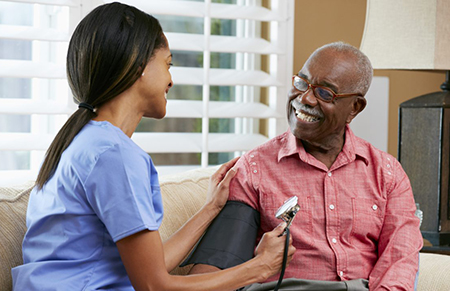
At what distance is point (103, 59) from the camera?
122cm

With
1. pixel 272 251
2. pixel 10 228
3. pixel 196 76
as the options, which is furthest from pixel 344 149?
pixel 10 228

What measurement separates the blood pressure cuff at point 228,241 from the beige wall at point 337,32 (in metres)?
1.19

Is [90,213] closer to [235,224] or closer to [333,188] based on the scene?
[235,224]

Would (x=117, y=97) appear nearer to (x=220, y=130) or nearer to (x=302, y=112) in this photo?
(x=302, y=112)

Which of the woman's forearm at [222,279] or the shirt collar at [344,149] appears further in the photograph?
the shirt collar at [344,149]

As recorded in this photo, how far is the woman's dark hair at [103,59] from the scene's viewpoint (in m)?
1.23

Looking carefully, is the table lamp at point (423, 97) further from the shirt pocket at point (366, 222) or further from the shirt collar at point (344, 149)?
the shirt pocket at point (366, 222)

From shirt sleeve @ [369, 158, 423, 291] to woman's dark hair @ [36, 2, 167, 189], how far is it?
0.89 meters

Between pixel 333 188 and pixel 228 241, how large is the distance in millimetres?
353

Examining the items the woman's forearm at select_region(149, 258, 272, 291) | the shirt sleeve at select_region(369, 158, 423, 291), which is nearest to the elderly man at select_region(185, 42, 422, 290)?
the shirt sleeve at select_region(369, 158, 423, 291)

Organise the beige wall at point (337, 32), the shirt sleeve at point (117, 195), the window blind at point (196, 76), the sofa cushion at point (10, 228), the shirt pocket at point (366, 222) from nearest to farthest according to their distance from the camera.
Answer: the shirt sleeve at point (117, 195) < the sofa cushion at point (10, 228) < the shirt pocket at point (366, 222) < the window blind at point (196, 76) < the beige wall at point (337, 32)

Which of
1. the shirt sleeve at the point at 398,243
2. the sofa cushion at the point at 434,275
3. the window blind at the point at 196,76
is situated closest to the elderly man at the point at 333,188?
the shirt sleeve at the point at 398,243

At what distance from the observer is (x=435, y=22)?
215cm

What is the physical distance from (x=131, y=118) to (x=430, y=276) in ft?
3.41
